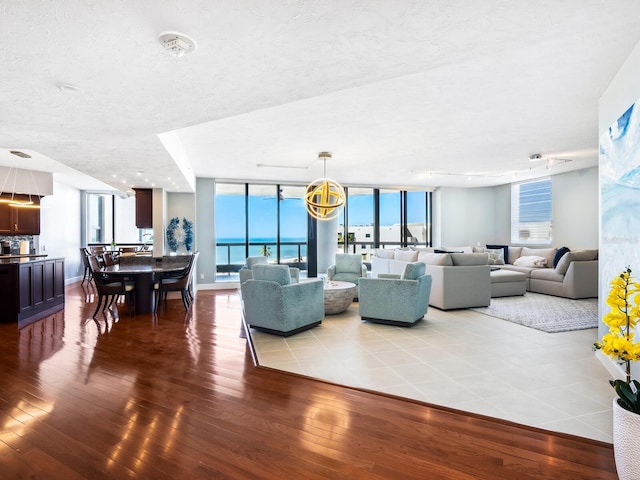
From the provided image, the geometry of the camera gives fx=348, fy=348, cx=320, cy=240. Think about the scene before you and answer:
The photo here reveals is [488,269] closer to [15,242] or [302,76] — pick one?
[302,76]

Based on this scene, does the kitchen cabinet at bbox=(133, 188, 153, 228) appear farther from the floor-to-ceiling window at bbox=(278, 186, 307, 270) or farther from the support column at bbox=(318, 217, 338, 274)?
the support column at bbox=(318, 217, 338, 274)

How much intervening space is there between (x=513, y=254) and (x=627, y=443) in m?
8.23

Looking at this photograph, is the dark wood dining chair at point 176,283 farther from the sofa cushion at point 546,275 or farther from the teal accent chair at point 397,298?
the sofa cushion at point 546,275

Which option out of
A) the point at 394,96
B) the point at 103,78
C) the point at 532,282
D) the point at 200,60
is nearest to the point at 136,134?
the point at 103,78

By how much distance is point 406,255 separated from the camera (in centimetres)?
709

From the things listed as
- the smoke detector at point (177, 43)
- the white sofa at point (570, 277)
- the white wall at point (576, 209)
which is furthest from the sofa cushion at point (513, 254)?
the smoke detector at point (177, 43)

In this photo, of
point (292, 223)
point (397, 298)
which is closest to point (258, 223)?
point (292, 223)

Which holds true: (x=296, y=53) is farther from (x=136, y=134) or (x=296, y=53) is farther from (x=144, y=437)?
(x=144, y=437)

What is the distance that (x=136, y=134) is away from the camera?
373 cm

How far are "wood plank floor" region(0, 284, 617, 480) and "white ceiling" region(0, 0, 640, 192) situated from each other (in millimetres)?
2407

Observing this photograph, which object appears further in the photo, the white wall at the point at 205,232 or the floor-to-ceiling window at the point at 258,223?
the floor-to-ceiling window at the point at 258,223

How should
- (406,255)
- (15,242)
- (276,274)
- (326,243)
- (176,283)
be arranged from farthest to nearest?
(326,243) → (15,242) → (406,255) → (176,283) → (276,274)

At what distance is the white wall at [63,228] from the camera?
868 centimetres

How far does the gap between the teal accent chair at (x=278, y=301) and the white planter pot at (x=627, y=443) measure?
128 inches
